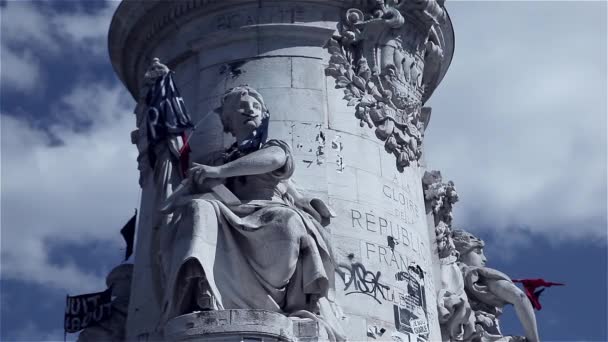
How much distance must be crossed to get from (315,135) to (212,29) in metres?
2.94

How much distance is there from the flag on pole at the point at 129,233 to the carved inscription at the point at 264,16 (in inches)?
183

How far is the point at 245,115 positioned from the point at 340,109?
7.04ft

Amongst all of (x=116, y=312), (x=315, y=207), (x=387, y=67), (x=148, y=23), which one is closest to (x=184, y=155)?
(x=315, y=207)

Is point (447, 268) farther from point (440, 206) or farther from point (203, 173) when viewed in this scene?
point (203, 173)

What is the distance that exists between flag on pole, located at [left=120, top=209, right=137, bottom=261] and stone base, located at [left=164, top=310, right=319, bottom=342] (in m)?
6.14

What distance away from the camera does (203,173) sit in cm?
1596

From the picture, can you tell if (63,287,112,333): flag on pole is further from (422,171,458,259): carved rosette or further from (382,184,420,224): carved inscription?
(422,171,458,259): carved rosette

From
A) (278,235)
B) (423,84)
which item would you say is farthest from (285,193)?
(423,84)

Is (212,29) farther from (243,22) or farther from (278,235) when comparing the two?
(278,235)

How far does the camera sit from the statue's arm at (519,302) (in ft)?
66.7

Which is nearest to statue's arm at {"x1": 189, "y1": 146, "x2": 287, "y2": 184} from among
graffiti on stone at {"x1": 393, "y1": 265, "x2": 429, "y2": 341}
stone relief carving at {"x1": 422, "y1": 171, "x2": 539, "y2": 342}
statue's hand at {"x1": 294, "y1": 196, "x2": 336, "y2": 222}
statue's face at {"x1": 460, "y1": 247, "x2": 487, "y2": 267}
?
statue's hand at {"x1": 294, "y1": 196, "x2": 336, "y2": 222}

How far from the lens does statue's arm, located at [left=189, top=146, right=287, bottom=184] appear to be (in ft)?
52.1

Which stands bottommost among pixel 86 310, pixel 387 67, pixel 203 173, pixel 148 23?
pixel 86 310

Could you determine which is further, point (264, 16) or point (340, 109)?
point (264, 16)
